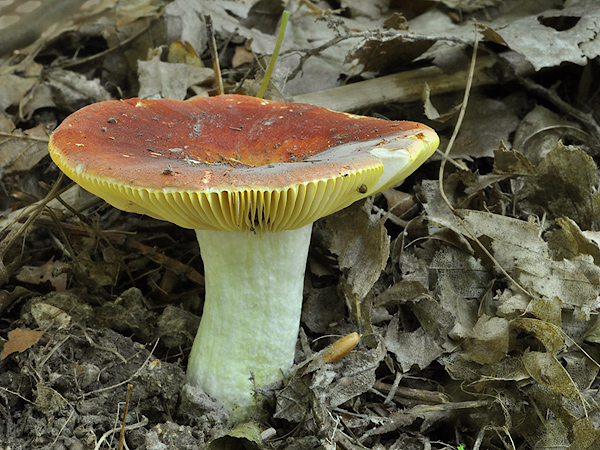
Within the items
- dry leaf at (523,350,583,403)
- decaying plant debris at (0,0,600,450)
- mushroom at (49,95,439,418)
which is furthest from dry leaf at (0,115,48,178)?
dry leaf at (523,350,583,403)

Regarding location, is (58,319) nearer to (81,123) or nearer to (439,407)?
(81,123)

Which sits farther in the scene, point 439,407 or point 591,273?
point 591,273

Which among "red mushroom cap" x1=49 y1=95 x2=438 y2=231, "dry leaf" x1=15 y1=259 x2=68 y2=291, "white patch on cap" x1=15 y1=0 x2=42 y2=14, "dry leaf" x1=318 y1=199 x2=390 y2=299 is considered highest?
"white patch on cap" x1=15 y1=0 x2=42 y2=14

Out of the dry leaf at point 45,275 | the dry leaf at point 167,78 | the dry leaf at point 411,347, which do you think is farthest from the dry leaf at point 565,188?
the dry leaf at point 45,275

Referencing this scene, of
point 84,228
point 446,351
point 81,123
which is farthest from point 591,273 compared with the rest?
point 84,228

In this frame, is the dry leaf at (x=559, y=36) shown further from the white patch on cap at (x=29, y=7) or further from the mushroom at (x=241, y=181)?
the white patch on cap at (x=29, y=7)

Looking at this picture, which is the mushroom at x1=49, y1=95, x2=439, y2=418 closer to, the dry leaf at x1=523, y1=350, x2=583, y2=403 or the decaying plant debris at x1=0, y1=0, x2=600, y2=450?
the decaying plant debris at x1=0, y1=0, x2=600, y2=450
